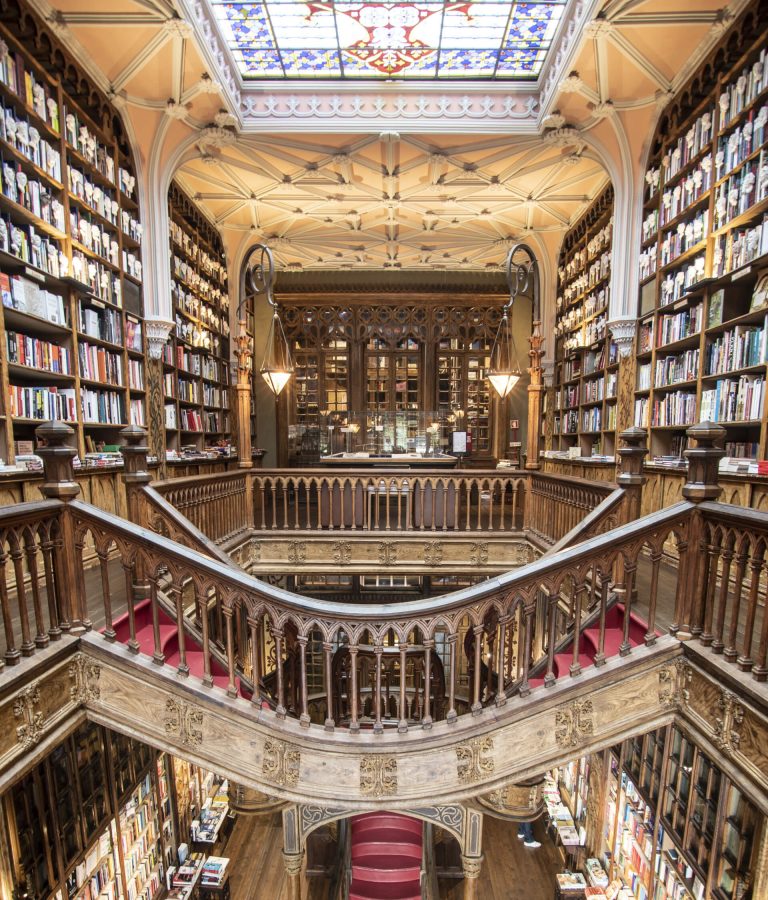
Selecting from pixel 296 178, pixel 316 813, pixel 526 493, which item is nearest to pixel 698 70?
pixel 526 493

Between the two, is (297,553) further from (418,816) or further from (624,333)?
(624,333)

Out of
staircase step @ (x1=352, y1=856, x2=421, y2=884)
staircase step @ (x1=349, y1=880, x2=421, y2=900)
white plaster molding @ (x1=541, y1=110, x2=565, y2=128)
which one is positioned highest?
white plaster molding @ (x1=541, y1=110, x2=565, y2=128)

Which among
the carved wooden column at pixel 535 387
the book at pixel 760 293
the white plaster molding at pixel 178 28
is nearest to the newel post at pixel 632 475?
the book at pixel 760 293

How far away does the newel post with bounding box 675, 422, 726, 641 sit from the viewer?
212 cm

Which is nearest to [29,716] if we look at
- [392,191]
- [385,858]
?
[385,858]

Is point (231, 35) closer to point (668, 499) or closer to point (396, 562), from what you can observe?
point (396, 562)

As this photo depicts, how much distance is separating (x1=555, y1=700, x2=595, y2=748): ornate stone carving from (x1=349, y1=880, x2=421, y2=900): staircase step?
125 inches

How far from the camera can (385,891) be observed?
14.0 feet

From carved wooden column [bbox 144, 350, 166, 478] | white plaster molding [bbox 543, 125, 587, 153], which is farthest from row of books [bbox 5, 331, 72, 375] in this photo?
white plaster molding [bbox 543, 125, 587, 153]

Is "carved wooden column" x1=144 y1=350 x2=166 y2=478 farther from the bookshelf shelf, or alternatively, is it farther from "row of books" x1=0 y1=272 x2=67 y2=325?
the bookshelf shelf

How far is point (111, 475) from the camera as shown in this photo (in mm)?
4488

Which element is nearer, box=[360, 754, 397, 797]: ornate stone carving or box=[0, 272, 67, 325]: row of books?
box=[360, 754, 397, 797]: ornate stone carving

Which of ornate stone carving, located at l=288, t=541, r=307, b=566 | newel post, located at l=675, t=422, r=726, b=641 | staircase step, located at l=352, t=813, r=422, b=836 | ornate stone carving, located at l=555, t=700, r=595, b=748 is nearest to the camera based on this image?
newel post, located at l=675, t=422, r=726, b=641

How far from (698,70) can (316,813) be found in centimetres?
664
